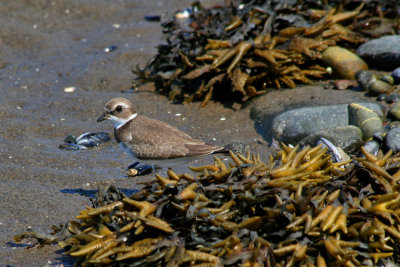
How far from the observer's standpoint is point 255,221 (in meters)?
3.76

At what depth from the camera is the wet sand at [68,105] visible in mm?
5051

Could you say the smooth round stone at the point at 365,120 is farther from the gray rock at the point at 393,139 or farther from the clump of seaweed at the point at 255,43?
the clump of seaweed at the point at 255,43

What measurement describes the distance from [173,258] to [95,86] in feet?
17.4

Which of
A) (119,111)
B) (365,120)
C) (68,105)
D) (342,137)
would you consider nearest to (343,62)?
(365,120)

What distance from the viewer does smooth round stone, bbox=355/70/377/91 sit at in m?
7.23

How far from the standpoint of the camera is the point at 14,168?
5891mm

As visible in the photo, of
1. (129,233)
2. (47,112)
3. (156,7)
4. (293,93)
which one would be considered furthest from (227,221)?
(156,7)

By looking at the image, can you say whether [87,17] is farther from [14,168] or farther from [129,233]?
[129,233]

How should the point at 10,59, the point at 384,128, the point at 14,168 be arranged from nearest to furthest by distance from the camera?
the point at 14,168
the point at 384,128
the point at 10,59

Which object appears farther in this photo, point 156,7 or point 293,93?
point 156,7

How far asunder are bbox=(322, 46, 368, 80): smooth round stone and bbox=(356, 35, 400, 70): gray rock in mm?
110

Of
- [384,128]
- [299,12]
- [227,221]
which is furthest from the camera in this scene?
[299,12]

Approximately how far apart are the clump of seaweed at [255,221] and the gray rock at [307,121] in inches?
81.9

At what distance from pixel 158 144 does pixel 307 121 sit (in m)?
1.97
